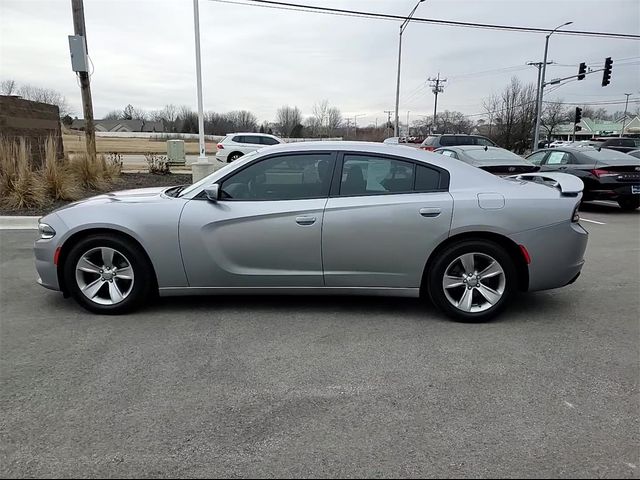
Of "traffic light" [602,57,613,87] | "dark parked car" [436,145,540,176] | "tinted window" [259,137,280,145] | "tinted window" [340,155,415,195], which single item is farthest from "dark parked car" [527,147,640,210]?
"traffic light" [602,57,613,87]

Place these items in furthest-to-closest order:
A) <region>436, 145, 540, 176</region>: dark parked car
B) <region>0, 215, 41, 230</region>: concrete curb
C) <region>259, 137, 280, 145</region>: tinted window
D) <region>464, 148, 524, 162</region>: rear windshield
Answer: <region>259, 137, 280, 145</region>: tinted window < <region>464, 148, 524, 162</region>: rear windshield < <region>436, 145, 540, 176</region>: dark parked car < <region>0, 215, 41, 230</region>: concrete curb

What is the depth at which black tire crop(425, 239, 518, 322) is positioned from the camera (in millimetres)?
4035

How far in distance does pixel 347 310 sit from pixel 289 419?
1803 mm

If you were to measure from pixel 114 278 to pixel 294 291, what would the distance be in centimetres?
160

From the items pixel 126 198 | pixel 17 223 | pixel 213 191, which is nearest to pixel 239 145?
pixel 17 223

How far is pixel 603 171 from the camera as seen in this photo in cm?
1043

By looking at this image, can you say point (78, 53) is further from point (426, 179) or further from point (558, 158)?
point (558, 158)

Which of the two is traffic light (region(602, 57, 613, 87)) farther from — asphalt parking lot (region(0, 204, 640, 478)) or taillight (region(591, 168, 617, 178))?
asphalt parking lot (region(0, 204, 640, 478))

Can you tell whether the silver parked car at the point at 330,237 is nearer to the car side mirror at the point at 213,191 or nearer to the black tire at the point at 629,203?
the car side mirror at the point at 213,191

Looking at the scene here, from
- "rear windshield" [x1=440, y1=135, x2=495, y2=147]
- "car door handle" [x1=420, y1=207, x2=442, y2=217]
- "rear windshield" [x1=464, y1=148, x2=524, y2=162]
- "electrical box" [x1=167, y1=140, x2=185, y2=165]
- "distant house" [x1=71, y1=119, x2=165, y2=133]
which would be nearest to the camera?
"car door handle" [x1=420, y1=207, x2=442, y2=217]

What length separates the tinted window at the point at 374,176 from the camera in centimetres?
416

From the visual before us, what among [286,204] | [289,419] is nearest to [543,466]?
[289,419]

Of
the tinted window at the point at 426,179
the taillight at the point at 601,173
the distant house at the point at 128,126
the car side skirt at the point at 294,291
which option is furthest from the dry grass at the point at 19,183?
the distant house at the point at 128,126

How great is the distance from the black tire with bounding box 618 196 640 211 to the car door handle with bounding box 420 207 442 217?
935cm
